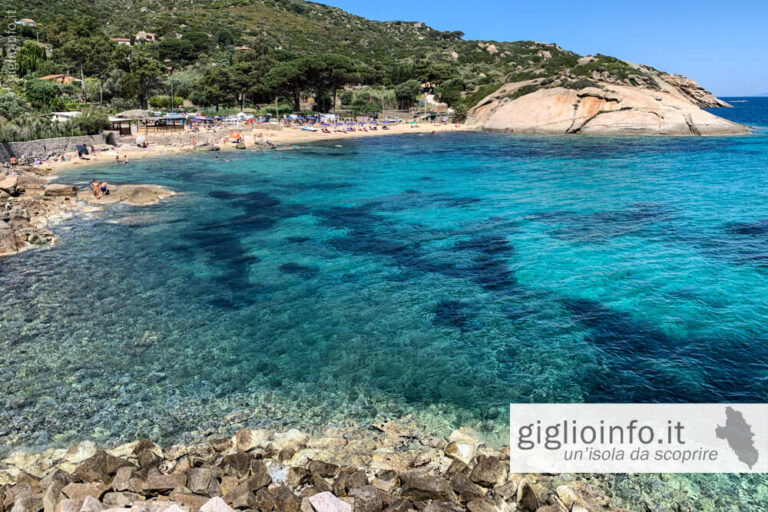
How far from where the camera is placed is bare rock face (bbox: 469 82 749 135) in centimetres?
7300

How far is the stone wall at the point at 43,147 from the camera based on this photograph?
4411 cm

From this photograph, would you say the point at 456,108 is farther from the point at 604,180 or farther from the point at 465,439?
the point at 465,439

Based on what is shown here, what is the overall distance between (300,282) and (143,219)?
14.7m

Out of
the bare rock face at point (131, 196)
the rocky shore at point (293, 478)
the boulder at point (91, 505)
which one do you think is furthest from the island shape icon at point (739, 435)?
the bare rock face at point (131, 196)

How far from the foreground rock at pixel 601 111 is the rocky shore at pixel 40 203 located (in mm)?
64131

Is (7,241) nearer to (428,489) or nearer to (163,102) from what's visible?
(428,489)

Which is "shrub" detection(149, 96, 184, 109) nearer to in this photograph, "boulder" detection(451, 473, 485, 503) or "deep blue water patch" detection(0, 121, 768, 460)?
"deep blue water patch" detection(0, 121, 768, 460)

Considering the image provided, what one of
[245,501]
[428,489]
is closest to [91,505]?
[245,501]

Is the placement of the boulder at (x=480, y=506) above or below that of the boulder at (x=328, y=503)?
below

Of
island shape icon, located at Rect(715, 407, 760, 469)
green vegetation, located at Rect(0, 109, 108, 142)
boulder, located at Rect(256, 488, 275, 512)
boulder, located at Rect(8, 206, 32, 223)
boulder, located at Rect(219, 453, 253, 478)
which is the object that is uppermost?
green vegetation, located at Rect(0, 109, 108, 142)

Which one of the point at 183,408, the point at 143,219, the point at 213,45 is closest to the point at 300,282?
the point at 183,408

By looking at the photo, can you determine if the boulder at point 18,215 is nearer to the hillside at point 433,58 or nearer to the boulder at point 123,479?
the boulder at point 123,479

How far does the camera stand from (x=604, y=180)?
4025cm

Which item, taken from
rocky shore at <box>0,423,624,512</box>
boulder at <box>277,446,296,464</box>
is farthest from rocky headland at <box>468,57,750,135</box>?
boulder at <box>277,446,296,464</box>
